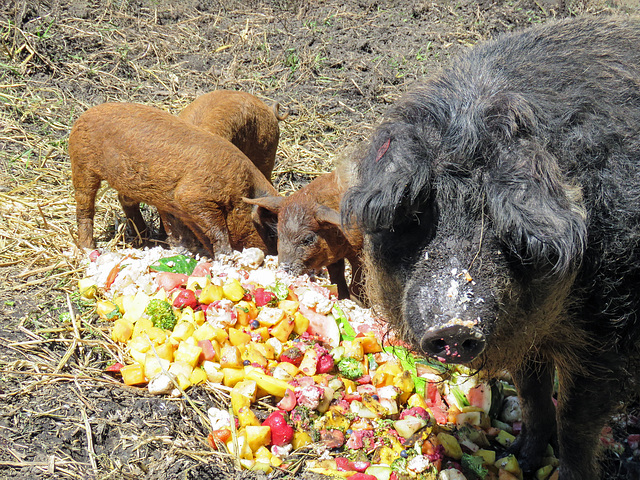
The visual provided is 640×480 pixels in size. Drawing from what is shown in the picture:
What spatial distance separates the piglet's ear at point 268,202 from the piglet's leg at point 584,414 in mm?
2555

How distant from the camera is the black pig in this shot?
1.87m

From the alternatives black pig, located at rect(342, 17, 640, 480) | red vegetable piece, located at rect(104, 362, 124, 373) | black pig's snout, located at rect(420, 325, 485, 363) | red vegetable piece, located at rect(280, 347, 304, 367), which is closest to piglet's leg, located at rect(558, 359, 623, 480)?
black pig, located at rect(342, 17, 640, 480)

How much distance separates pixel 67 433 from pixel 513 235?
85.7 inches

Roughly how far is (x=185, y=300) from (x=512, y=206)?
230 cm

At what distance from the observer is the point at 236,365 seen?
10.9 ft

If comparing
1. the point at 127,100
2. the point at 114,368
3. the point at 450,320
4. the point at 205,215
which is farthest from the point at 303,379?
the point at 127,100

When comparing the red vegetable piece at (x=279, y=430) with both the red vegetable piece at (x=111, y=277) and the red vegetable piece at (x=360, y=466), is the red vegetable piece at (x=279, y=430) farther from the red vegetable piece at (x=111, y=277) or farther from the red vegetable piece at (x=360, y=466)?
the red vegetable piece at (x=111, y=277)

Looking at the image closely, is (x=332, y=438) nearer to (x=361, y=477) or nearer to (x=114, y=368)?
(x=361, y=477)

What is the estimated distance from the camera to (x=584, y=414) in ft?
8.38

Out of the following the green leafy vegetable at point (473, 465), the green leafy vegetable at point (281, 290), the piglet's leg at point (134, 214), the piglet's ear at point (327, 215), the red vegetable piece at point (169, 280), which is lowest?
the piglet's leg at point (134, 214)


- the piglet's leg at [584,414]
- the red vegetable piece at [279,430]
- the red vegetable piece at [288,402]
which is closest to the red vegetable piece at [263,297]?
the red vegetable piece at [288,402]

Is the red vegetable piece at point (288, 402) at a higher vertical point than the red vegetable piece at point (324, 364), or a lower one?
lower

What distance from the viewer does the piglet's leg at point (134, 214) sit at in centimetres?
497

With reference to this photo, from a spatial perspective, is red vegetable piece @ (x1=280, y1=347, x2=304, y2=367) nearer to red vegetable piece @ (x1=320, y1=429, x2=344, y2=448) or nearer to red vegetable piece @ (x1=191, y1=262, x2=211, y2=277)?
red vegetable piece @ (x1=320, y1=429, x2=344, y2=448)
